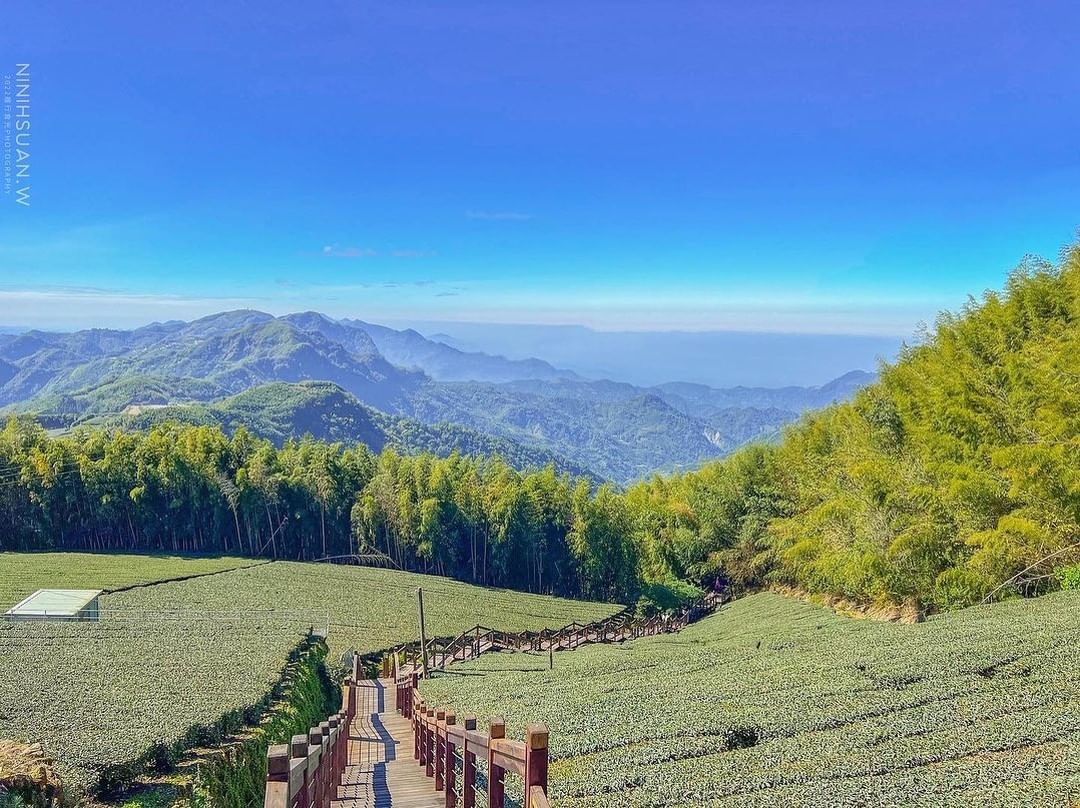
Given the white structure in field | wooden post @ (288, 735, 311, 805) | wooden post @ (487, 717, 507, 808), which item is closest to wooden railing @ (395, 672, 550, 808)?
wooden post @ (487, 717, 507, 808)

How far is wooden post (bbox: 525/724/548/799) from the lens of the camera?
359cm

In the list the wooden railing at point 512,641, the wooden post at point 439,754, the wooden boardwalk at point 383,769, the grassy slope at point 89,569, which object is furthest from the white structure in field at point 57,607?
the wooden post at point 439,754

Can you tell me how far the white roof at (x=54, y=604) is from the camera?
23.5 meters

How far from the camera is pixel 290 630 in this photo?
24062mm

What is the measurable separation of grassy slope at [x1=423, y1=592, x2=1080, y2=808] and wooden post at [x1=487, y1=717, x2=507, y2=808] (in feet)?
7.64

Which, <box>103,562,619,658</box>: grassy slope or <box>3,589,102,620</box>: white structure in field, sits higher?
<box>3,589,102,620</box>: white structure in field

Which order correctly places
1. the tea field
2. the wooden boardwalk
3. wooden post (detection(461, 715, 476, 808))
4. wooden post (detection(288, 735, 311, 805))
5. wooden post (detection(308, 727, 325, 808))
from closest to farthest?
wooden post (detection(288, 735, 311, 805)) < wooden post (detection(308, 727, 325, 808)) < wooden post (detection(461, 715, 476, 808)) < the wooden boardwalk < the tea field

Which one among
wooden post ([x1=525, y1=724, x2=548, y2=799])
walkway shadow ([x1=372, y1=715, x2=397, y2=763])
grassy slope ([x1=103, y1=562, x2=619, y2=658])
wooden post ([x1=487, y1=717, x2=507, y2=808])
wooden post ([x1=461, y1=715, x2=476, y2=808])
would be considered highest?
wooden post ([x1=525, y1=724, x2=548, y2=799])

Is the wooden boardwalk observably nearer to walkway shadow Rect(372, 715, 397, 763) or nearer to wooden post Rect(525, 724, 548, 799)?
walkway shadow Rect(372, 715, 397, 763)

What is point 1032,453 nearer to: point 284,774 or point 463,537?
point 284,774

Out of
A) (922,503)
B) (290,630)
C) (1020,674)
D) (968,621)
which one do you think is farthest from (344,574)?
(1020,674)

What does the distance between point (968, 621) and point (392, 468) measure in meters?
40.4

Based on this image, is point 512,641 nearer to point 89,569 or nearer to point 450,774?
point 450,774

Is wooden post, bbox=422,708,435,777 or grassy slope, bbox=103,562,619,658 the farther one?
grassy slope, bbox=103,562,619,658
